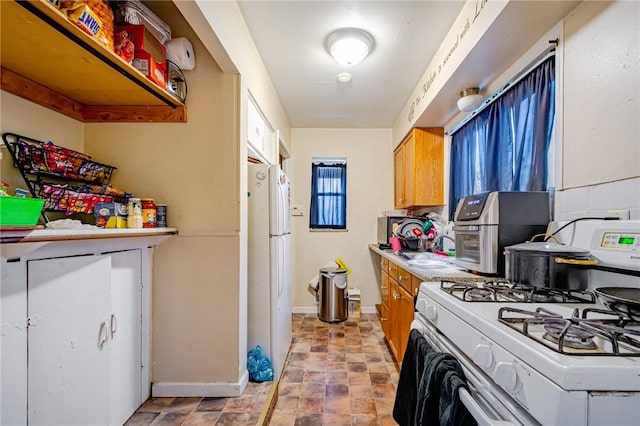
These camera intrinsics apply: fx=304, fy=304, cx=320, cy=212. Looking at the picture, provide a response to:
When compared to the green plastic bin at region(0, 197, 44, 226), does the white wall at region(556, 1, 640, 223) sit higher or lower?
higher

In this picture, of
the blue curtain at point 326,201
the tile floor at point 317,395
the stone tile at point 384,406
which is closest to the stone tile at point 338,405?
the tile floor at point 317,395

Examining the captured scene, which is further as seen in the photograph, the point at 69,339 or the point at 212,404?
the point at 212,404

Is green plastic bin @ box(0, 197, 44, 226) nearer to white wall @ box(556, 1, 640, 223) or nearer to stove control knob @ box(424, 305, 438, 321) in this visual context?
stove control knob @ box(424, 305, 438, 321)

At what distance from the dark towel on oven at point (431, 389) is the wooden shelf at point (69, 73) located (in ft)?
5.70

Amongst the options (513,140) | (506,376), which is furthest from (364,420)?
(513,140)

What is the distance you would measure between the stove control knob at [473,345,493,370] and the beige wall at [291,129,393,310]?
3.39 m

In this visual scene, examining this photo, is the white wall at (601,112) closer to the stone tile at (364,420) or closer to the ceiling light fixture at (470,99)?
the ceiling light fixture at (470,99)

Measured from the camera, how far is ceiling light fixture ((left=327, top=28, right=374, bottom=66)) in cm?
208

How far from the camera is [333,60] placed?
244cm

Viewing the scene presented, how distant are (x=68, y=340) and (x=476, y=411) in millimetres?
1471

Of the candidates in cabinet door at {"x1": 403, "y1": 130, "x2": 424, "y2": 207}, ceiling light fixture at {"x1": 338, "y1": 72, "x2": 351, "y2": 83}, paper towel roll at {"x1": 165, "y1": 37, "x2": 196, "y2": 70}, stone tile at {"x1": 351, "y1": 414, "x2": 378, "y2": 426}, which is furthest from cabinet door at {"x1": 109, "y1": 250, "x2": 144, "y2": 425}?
cabinet door at {"x1": 403, "y1": 130, "x2": 424, "y2": 207}

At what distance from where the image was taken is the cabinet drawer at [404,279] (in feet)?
6.78

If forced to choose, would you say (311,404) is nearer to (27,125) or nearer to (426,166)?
(27,125)

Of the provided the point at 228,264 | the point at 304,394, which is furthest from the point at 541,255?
the point at 304,394
